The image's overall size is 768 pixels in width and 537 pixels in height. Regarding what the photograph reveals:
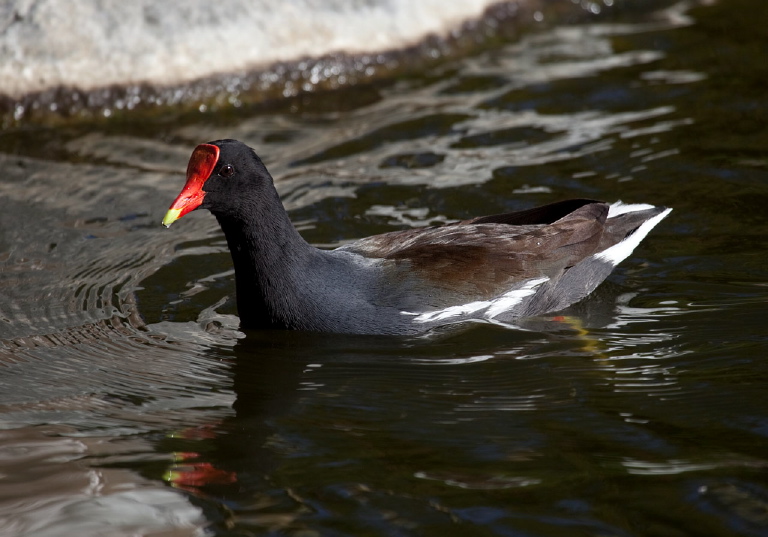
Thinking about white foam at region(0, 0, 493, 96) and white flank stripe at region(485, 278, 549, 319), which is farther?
white foam at region(0, 0, 493, 96)

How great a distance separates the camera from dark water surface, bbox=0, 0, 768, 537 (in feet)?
10.4

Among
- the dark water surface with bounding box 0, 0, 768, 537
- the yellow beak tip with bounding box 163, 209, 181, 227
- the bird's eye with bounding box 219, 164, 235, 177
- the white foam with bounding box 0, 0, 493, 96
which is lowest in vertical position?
the dark water surface with bounding box 0, 0, 768, 537

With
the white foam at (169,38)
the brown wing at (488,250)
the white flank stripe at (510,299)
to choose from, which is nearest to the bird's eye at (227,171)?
the brown wing at (488,250)

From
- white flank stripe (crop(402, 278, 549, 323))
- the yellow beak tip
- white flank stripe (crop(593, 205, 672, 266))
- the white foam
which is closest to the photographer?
the yellow beak tip

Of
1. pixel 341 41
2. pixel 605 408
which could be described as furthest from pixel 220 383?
pixel 341 41

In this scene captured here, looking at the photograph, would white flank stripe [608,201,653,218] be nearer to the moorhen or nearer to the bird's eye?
the moorhen

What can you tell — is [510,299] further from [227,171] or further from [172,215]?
[172,215]

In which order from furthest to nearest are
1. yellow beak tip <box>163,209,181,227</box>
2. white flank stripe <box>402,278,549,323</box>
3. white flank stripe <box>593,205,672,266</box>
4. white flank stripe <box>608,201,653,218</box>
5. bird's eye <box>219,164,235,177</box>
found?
white flank stripe <box>608,201,653,218</box> < white flank stripe <box>593,205,672,266</box> < white flank stripe <box>402,278,549,323</box> < bird's eye <box>219,164,235,177</box> < yellow beak tip <box>163,209,181,227</box>

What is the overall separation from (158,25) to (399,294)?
393 cm

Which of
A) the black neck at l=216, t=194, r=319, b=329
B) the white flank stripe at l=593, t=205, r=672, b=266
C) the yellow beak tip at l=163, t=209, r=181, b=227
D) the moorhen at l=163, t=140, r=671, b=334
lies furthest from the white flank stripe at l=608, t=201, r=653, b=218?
the yellow beak tip at l=163, t=209, r=181, b=227

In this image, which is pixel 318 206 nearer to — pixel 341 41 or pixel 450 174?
pixel 450 174

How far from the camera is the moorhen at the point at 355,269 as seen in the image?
4.25 m

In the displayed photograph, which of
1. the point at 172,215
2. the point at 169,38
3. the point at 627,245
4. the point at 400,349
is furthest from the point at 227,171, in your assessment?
the point at 169,38

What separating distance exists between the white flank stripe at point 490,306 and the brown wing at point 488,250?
1.3 inches
